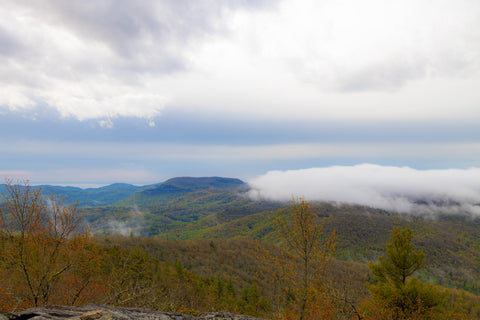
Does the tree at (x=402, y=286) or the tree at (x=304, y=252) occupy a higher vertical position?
the tree at (x=304, y=252)

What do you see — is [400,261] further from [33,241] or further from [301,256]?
[33,241]

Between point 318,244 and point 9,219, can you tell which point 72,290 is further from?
point 318,244

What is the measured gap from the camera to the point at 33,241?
17406mm

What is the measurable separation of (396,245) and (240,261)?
582 ft

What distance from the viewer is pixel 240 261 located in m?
182

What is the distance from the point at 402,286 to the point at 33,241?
33339 mm

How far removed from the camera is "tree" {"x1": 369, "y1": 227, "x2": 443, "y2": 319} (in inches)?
791

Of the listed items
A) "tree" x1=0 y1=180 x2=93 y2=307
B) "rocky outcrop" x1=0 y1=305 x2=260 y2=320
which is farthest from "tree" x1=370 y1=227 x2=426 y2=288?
"tree" x1=0 y1=180 x2=93 y2=307

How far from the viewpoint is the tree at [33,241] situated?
54.0 ft

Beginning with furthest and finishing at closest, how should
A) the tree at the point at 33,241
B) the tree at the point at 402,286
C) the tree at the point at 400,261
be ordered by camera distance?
the tree at the point at 400,261 → the tree at the point at 402,286 → the tree at the point at 33,241

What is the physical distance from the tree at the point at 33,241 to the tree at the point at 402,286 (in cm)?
2846

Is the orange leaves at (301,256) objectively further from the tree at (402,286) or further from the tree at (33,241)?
the tree at (33,241)

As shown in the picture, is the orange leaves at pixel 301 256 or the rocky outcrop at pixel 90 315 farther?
the orange leaves at pixel 301 256

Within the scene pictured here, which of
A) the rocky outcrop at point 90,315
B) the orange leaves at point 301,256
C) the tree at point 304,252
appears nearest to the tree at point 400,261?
the orange leaves at point 301,256
